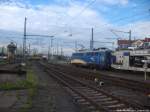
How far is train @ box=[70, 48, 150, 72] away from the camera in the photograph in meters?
42.7

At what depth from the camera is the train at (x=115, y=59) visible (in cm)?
4267

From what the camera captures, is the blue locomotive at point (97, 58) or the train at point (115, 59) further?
the blue locomotive at point (97, 58)

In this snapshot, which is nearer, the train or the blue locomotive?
the train

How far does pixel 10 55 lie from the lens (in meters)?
78.2

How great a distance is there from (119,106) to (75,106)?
1843mm

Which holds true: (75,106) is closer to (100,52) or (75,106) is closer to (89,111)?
(89,111)

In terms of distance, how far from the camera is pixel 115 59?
5475 cm

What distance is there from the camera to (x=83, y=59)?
218ft

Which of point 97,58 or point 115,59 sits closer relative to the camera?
point 115,59

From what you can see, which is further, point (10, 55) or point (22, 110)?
point (10, 55)

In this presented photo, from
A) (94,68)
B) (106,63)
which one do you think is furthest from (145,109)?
(94,68)

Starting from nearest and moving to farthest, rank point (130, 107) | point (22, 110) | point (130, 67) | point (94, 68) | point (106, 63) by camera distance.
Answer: point (22, 110), point (130, 107), point (130, 67), point (106, 63), point (94, 68)

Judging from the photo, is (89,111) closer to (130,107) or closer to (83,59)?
(130,107)

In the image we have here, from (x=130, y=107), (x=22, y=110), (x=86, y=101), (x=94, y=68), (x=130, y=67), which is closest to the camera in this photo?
(x=22, y=110)
